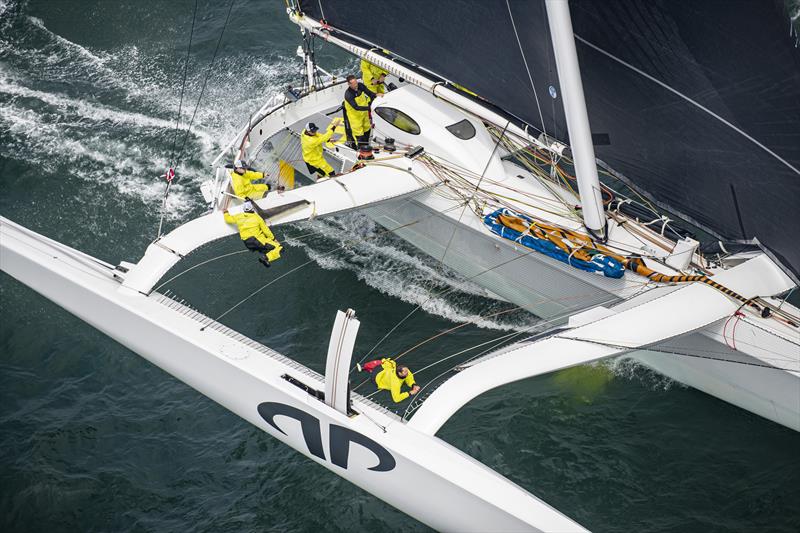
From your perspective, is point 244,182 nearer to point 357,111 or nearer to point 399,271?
point 357,111

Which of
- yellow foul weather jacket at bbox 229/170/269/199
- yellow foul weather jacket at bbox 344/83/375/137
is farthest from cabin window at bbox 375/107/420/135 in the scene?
yellow foul weather jacket at bbox 229/170/269/199

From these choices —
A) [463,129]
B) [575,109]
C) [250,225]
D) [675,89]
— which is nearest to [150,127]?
[250,225]

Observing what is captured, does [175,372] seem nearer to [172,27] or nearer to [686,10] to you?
[686,10]

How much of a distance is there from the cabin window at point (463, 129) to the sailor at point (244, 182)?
8.66 feet

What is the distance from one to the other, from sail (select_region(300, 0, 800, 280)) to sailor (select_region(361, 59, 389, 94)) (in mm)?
2155

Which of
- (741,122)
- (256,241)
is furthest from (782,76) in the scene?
(256,241)

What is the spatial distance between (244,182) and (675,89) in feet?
18.0

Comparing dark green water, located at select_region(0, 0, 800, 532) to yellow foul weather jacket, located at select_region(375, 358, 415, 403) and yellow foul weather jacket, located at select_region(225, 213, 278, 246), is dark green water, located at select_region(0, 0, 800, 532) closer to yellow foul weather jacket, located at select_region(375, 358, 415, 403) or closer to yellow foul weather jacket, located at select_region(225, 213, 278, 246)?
yellow foul weather jacket, located at select_region(375, 358, 415, 403)

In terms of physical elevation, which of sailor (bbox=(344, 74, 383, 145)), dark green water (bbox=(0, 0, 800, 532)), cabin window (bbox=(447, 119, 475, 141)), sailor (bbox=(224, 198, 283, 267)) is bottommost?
dark green water (bbox=(0, 0, 800, 532))

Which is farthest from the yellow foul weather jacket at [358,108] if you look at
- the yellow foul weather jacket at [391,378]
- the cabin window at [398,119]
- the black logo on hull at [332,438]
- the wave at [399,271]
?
the black logo on hull at [332,438]

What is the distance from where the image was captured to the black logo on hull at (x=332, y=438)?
8953mm

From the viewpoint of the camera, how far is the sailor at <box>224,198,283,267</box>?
11.2 meters

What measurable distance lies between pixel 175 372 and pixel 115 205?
4877 mm

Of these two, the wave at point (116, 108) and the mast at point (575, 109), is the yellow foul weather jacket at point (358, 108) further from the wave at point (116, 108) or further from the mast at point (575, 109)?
the mast at point (575, 109)
